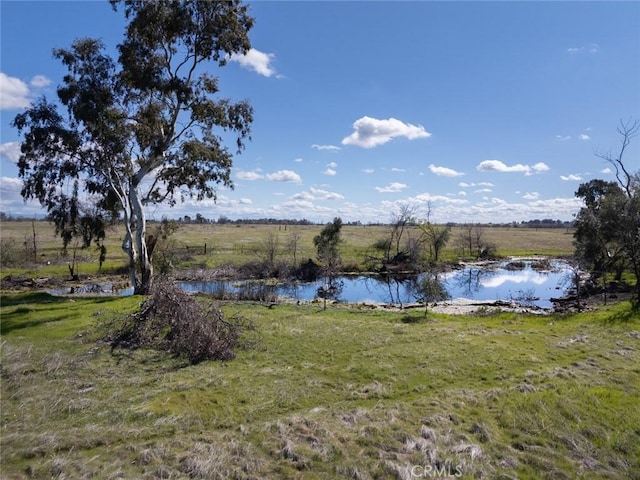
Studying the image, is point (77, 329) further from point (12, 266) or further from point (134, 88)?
point (12, 266)

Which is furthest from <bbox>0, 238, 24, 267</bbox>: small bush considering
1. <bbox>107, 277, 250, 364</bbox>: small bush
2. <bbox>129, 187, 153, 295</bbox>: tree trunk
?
<bbox>107, 277, 250, 364</bbox>: small bush

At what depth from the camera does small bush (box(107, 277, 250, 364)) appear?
40.7 ft

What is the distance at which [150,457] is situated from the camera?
6539 mm

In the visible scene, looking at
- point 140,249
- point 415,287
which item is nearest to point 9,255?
point 140,249

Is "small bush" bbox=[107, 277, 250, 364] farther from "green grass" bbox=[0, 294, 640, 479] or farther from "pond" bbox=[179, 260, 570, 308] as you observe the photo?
"pond" bbox=[179, 260, 570, 308]

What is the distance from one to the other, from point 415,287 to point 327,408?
2258 centimetres

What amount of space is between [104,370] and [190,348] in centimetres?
238

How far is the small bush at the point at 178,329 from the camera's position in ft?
40.7

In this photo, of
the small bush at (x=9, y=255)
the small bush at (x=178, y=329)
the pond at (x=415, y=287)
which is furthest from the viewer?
the small bush at (x=9, y=255)

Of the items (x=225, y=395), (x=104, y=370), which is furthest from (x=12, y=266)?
(x=225, y=395)

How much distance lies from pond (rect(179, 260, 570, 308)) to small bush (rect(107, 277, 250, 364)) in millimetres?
12849

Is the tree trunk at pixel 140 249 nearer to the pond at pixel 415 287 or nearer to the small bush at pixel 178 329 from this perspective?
the pond at pixel 415 287

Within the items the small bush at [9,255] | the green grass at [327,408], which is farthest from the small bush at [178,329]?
the small bush at [9,255]

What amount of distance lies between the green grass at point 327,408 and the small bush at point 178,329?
57cm
